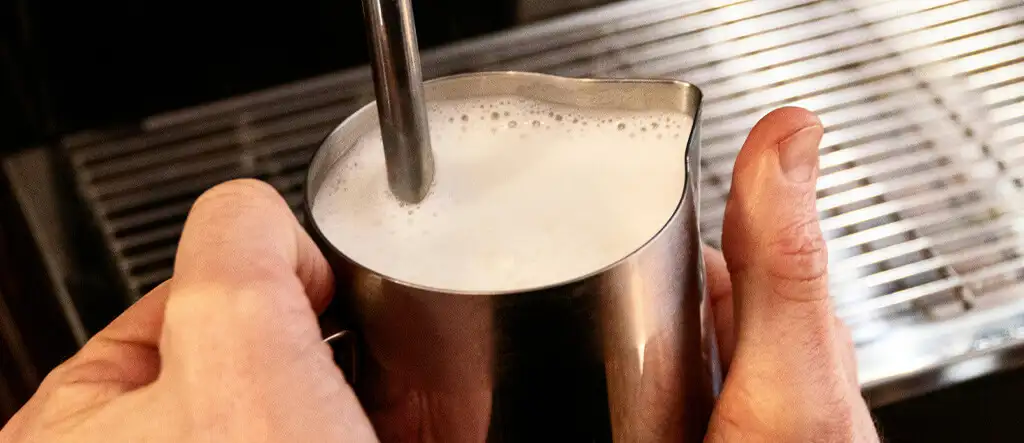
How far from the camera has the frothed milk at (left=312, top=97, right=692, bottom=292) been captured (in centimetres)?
32

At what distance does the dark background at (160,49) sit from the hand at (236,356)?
28 centimetres

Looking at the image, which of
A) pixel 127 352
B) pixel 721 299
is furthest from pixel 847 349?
pixel 127 352

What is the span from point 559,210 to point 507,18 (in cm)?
32

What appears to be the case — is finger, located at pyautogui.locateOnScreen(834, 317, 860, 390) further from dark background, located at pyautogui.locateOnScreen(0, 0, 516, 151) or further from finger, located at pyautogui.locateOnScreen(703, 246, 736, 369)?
dark background, located at pyautogui.locateOnScreen(0, 0, 516, 151)

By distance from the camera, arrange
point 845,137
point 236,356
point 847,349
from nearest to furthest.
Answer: point 236,356, point 847,349, point 845,137

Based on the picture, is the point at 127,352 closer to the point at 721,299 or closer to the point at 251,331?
the point at 251,331

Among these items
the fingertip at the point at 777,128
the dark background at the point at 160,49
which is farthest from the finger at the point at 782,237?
the dark background at the point at 160,49

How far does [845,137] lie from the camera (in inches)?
22.1

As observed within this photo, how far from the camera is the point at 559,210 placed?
34 cm

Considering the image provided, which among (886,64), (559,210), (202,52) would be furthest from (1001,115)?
(202,52)

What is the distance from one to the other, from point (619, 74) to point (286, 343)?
38cm

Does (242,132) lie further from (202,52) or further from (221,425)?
(221,425)

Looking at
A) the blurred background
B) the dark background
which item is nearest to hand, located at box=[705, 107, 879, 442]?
the blurred background

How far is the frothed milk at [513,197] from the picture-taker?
0.32 m
